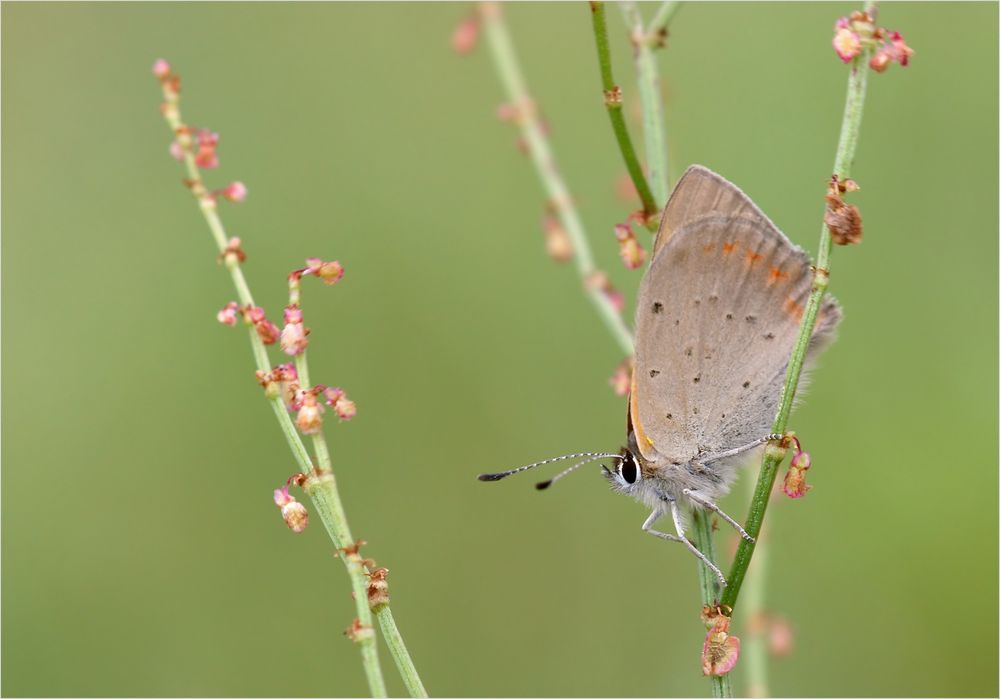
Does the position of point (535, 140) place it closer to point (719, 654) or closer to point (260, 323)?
point (260, 323)

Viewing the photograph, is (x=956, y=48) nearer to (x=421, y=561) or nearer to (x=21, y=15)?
(x=421, y=561)

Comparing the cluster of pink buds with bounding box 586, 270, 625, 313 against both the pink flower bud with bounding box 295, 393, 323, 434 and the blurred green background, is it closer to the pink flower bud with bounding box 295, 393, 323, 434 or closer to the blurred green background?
the pink flower bud with bounding box 295, 393, 323, 434

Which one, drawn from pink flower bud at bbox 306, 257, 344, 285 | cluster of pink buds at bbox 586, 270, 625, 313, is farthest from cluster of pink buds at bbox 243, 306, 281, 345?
cluster of pink buds at bbox 586, 270, 625, 313

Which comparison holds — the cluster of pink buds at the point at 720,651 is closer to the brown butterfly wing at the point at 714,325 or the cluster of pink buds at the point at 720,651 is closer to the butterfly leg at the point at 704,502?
the butterfly leg at the point at 704,502

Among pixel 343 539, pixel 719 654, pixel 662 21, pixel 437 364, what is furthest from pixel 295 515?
pixel 437 364

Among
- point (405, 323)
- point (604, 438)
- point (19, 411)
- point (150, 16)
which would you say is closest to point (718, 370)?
point (604, 438)
